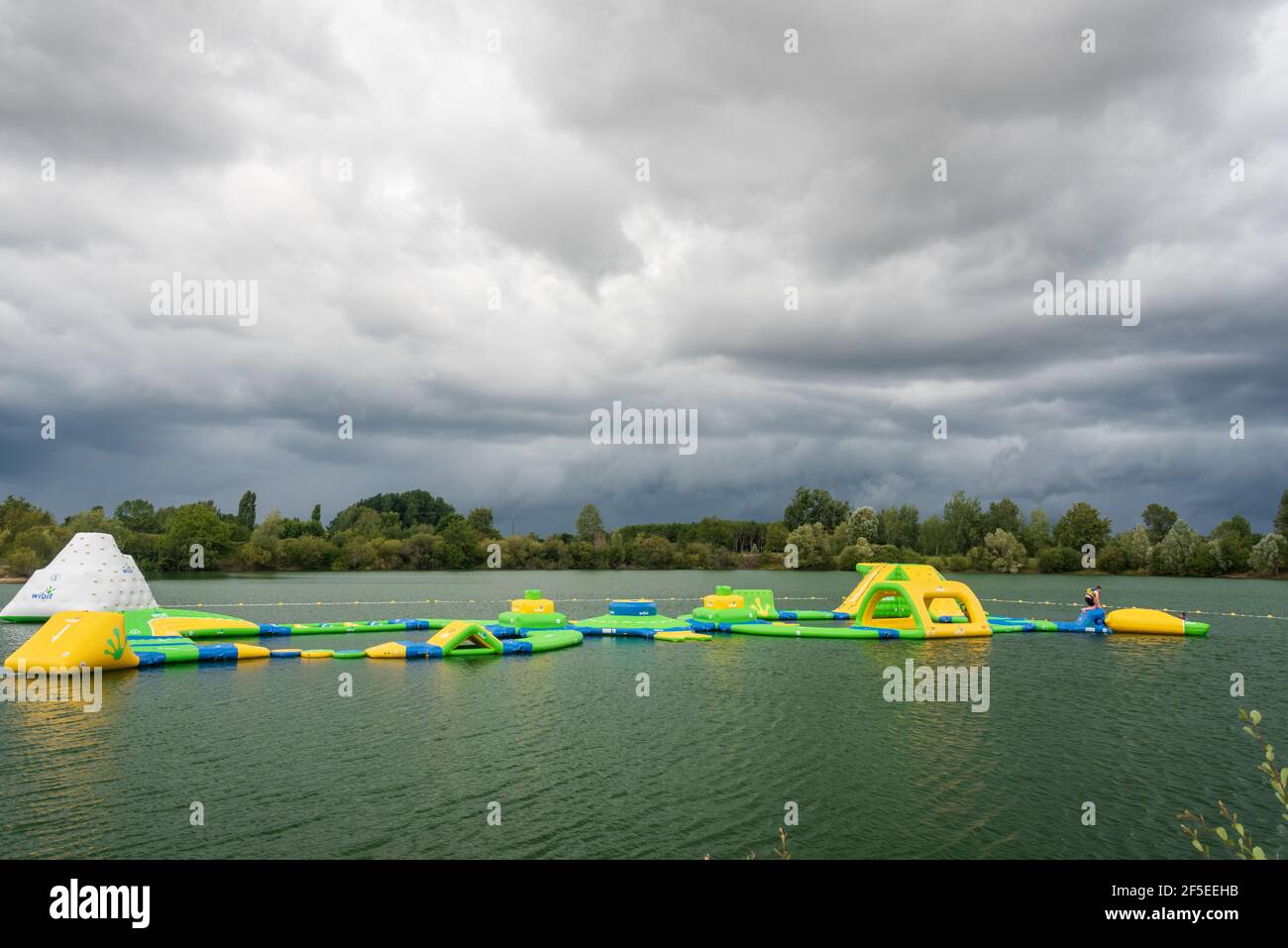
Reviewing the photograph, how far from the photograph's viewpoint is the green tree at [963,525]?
157 meters

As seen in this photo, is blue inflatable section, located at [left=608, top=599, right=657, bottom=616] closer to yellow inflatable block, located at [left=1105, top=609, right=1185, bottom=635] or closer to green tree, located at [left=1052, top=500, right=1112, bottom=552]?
yellow inflatable block, located at [left=1105, top=609, right=1185, bottom=635]

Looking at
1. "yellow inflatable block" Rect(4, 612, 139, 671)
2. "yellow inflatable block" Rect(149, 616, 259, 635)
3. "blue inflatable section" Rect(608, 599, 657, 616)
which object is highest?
"yellow inflatable block" Rect(4, 612, 139, 671)

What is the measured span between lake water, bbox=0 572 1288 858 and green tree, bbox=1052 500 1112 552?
128m

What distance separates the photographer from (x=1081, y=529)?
156 m

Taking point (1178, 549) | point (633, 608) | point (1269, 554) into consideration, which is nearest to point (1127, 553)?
point (1178, 549)

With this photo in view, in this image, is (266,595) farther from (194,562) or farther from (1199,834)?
(1199,834)

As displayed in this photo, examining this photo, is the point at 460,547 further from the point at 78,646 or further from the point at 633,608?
the point at 78,646

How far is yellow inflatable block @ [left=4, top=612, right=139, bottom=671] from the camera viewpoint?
31.2 meters

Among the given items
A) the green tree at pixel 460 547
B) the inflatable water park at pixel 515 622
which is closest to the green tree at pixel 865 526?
the green tree at pixel 460 547

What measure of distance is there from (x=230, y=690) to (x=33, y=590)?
108ft

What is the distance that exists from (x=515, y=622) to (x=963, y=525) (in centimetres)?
12794

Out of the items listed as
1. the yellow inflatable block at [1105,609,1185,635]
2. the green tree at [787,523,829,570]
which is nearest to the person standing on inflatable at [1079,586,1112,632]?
the yellow inflatable block at [1105,609,1185,635]

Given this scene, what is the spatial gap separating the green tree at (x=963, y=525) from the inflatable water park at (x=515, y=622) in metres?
107
